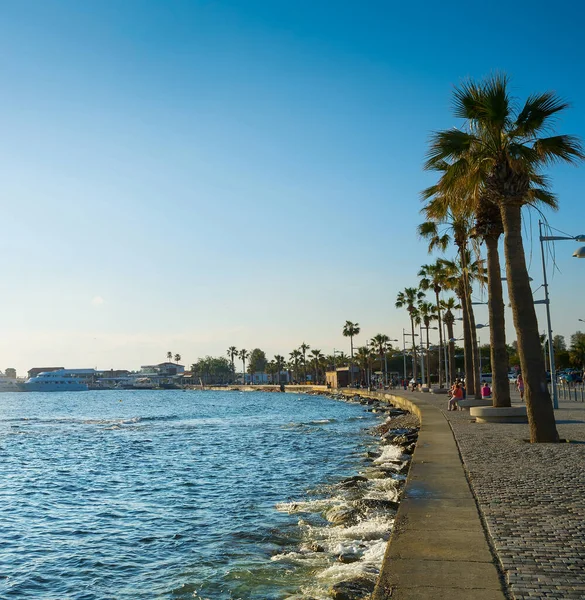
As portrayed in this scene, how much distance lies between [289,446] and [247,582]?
19900mm

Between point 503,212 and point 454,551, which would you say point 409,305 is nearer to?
point 503,212

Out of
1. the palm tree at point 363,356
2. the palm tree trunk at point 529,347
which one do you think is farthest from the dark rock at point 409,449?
the palm tree at point 363,356

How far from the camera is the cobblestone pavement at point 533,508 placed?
5.87 metres

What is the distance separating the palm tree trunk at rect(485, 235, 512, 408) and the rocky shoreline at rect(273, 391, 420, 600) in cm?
548

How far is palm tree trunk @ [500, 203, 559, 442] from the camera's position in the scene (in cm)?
1571

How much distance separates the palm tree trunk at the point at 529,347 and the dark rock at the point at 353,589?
9.32m

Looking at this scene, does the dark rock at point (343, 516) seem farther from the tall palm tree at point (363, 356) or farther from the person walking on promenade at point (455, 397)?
the tall palm tree at point (363, 356)

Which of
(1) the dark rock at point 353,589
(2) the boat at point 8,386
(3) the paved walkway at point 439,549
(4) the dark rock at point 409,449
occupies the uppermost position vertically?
(2) the boat at point 8,386

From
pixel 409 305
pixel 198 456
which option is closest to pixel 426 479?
pixel 198 456

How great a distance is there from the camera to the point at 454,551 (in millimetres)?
6801

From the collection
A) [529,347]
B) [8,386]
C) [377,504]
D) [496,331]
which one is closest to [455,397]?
[496,331]

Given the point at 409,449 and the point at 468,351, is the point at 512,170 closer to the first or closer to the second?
the point at 409,449

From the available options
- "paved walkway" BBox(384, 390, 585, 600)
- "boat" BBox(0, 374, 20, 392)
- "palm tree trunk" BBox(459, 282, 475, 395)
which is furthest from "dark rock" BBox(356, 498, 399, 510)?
"boat" BBox(0, 374, 20, 392)

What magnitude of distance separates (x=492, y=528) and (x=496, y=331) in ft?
54.6
